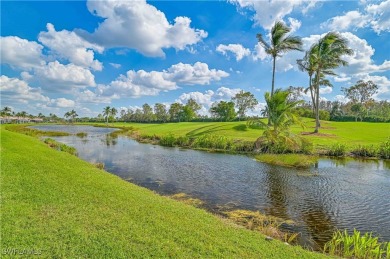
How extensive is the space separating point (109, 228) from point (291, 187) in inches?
477

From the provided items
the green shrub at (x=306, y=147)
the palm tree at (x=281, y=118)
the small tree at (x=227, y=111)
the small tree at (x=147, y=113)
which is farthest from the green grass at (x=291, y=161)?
the small tree at (x=147, y=113)

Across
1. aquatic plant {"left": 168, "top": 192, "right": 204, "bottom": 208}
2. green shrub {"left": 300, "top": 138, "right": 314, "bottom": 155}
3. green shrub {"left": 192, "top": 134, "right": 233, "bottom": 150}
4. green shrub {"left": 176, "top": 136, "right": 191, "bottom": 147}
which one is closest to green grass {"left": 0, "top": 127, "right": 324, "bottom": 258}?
aquatic plant {"left": 168, "top": 192, "right": 204, "bottom": 208}

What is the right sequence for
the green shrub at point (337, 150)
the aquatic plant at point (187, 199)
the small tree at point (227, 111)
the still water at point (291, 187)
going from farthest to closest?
the small tree at point (227, 111), the green shrub at point (337, 150), the aquatic plant at point (187, 199), the still water at point (291, 187)

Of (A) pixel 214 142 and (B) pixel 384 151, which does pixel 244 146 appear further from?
(B) pixel 384 151

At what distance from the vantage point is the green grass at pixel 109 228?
5.90m

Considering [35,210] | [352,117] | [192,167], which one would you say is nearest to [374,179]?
[192,167]

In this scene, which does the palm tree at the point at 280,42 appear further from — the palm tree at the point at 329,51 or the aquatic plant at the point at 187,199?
the aquatic plant at the point at 187,199

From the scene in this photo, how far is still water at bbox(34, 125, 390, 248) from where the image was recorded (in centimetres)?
1073

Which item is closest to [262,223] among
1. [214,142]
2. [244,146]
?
[244,146]

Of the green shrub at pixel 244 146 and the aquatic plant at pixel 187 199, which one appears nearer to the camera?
the aquatic plant at pixel 187 199

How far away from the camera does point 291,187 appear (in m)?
15.5

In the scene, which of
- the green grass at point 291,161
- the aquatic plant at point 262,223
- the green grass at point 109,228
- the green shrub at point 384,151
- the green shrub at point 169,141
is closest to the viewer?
the green grass at point 109,228

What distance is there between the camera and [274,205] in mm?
12469

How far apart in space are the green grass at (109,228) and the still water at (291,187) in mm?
3433
